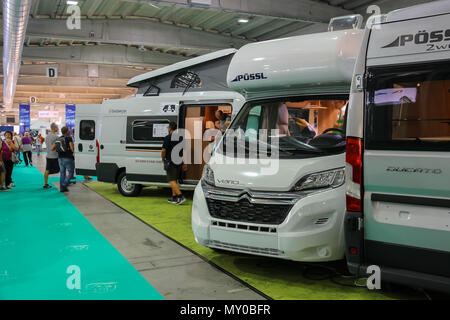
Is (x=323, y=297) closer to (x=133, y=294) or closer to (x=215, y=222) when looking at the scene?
(x=215, y=222)

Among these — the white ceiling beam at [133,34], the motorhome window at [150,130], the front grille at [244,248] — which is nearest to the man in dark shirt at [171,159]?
the motorhome window at [150,130]

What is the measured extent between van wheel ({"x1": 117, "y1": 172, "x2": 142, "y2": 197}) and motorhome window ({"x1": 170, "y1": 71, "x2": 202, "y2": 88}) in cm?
236

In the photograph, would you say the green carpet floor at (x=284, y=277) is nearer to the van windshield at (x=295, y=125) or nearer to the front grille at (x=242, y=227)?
Answer: the front grille at (x=242, y=227)

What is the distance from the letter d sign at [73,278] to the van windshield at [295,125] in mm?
1991

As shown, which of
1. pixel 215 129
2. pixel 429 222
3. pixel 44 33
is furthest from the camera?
pixel 44 33

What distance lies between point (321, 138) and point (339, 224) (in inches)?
39.9

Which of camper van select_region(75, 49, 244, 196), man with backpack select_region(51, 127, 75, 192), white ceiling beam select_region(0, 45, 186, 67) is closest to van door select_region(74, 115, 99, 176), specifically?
man with backpack select_region(51, 127, 75, 192)

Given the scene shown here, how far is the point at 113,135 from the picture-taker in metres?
9.55

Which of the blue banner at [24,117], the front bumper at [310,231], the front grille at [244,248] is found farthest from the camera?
the blue banner at [24,117]

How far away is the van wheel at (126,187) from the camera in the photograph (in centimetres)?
969

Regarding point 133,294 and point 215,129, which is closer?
point 133,294

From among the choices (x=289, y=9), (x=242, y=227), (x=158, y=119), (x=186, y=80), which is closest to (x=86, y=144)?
(x=158, y=119)

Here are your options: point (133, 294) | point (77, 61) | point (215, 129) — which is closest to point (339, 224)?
point (133, 294)

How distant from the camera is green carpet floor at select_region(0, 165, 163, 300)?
395 cm
